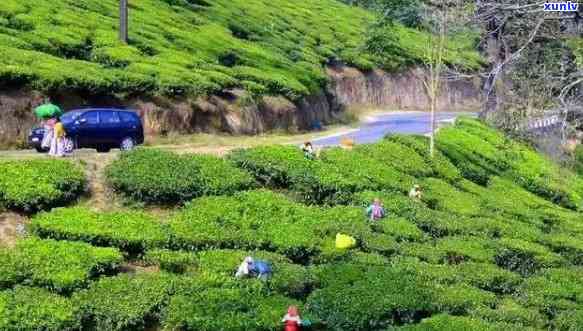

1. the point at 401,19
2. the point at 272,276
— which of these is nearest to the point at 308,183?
the point at 272,276

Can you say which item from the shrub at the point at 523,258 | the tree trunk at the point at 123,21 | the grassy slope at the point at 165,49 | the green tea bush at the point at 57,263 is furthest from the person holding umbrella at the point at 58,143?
the tree trunk at the point at 123,21

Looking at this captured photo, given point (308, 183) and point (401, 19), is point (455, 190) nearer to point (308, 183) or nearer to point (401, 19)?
point (308, 183)

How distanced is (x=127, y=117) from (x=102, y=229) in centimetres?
847

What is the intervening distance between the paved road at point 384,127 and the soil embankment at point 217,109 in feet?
7.79

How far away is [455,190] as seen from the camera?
85.9 ft

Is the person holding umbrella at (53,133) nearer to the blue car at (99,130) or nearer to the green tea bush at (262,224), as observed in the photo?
the blue car at (99,130)

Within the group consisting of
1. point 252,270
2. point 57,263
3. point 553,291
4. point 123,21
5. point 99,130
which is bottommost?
point 553,291

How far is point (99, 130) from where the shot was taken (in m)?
23.5

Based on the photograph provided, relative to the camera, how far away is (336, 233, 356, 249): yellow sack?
18375 mm

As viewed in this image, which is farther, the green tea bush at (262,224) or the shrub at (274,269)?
the green tea bush at (262,224)

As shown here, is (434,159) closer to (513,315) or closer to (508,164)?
(508,164)

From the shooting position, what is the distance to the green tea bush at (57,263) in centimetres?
1441

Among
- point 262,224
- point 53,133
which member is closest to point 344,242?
point 262,224

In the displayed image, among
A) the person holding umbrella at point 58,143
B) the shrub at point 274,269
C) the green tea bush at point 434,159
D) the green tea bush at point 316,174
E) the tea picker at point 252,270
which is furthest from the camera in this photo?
the green tea bush at point 434,159
